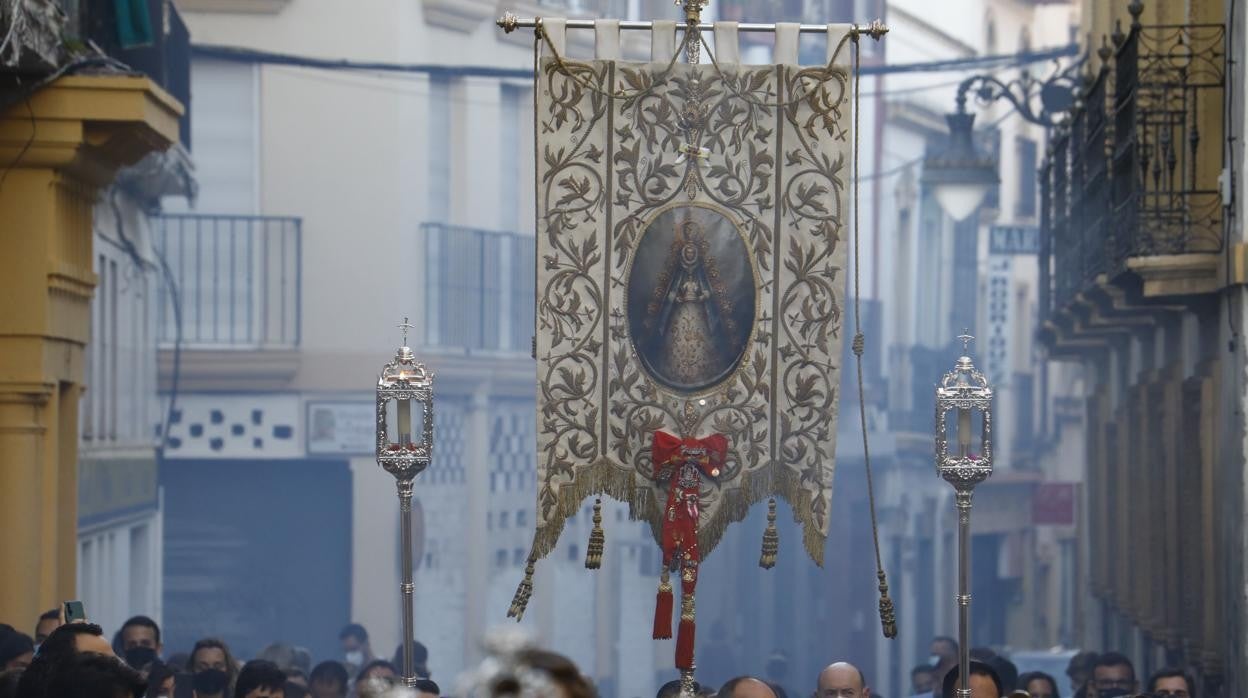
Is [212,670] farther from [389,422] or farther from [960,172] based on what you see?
[960,172]

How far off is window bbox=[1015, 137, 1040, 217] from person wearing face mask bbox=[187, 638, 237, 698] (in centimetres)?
2904

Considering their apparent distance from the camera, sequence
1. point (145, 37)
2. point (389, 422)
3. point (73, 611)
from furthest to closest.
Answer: point (145, 37), point (389, 422), point (73, 611)

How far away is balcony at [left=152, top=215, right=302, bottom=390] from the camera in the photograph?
26.0 meters

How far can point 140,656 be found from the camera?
13.2m

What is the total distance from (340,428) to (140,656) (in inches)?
506

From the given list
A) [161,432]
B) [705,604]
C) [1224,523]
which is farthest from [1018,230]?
[1224,523]

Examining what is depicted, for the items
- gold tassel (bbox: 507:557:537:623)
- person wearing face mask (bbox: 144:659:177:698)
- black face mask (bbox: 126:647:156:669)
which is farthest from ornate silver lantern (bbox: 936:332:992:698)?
black face mask (bbox: 126:647:156:669)

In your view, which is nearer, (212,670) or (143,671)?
(143,671)

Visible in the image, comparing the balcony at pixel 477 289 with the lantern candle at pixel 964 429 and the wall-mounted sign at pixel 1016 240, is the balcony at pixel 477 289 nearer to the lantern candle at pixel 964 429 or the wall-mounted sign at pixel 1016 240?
the wall-mounted sign at pixel 1016 240

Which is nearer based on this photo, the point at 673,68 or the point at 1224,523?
the point at 673,68

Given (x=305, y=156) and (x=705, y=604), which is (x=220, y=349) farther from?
(x=705, y=604)

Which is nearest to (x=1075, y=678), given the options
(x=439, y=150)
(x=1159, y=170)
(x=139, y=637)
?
(x=1159, y=170)

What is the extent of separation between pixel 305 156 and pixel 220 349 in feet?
6.60

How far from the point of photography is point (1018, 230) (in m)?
31.8
